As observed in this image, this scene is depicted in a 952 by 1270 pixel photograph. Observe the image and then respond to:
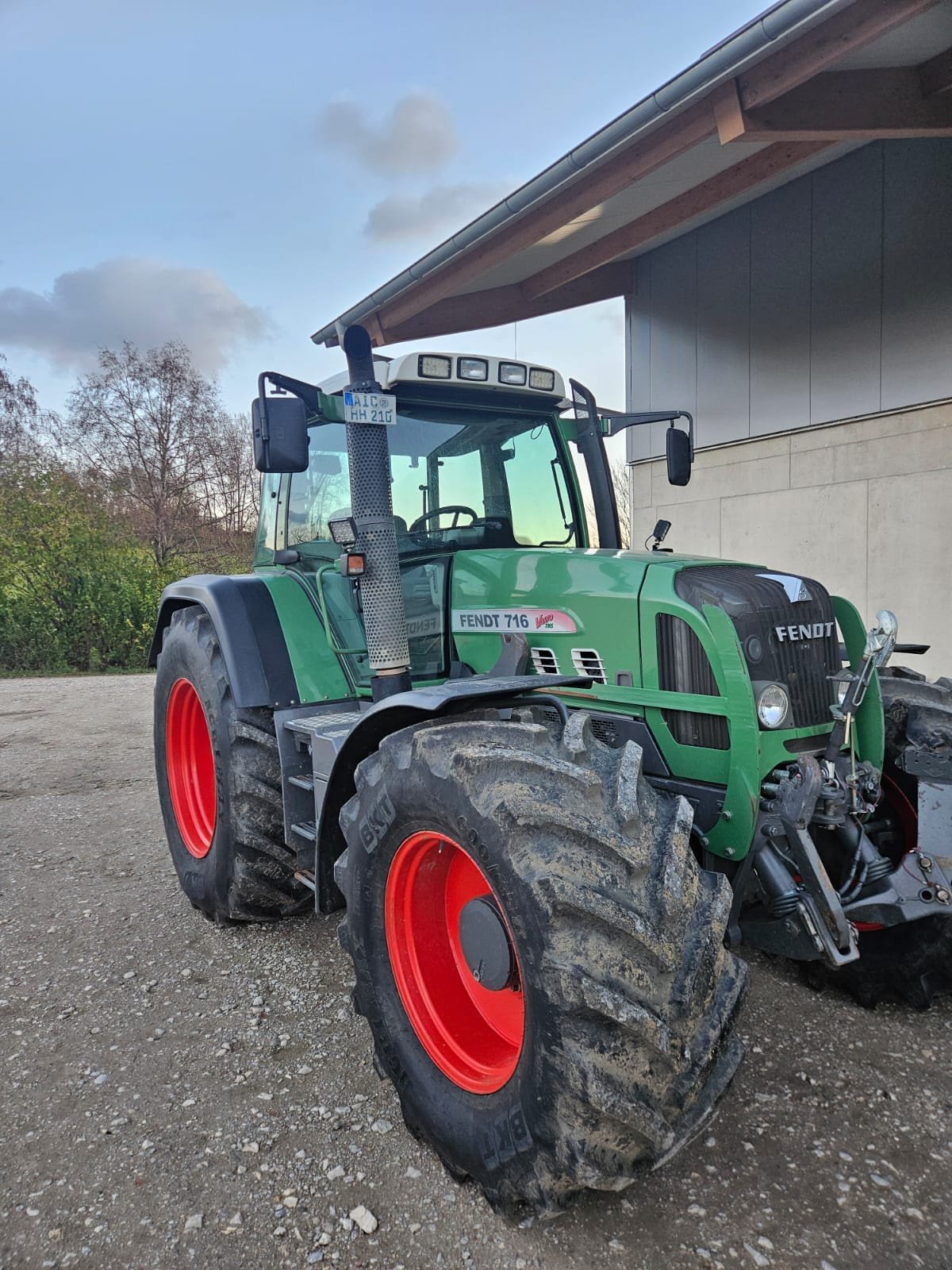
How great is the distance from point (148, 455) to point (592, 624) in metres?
17.3

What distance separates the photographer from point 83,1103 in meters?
2.53

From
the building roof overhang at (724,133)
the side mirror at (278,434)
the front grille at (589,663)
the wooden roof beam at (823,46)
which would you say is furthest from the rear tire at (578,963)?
the wooden roof beam at (823,46)

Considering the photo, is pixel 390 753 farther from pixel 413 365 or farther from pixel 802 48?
pixel 802 48

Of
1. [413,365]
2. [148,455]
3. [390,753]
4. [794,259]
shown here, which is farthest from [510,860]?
[148,455]

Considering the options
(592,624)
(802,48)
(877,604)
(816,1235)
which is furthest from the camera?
(877,604)

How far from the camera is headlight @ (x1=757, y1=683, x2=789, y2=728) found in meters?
2.50

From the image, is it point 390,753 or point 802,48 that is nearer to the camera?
point 390,753

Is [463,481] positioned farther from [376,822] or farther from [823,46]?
[823,46]

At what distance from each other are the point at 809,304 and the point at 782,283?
0.39 m

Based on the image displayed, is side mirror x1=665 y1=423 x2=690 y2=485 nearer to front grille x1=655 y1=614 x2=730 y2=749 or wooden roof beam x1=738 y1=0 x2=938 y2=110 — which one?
front grille x1=655 y1=614 x2=730 y2=749

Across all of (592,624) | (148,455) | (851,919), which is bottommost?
(851,919)

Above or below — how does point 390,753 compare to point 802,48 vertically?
below

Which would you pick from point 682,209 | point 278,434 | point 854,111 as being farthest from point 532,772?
point 682,209

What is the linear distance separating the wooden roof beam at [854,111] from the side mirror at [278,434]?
3.64m
